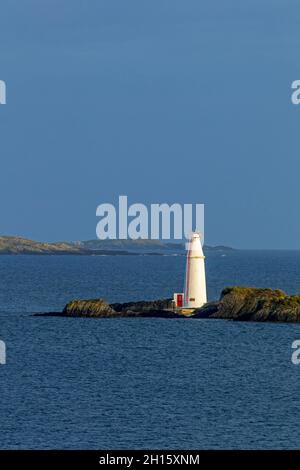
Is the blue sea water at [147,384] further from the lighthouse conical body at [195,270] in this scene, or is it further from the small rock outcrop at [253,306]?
the lighthouse conical body at [195,270]

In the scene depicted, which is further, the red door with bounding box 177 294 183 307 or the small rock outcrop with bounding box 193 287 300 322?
the red door with bounding box 177 294 183 307

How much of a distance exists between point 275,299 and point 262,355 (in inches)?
572

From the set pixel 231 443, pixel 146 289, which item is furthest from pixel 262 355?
pixel 146 289

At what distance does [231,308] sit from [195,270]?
393 cm

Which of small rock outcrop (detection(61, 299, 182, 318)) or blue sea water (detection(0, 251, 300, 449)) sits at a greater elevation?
small rock outcrop (detection(61, 299, 182, 318))

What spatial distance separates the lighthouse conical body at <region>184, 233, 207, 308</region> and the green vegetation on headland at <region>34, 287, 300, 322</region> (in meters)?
1.14

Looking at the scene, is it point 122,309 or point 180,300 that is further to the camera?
point 122,309

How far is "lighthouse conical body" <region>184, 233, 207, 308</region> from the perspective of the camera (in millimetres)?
82062

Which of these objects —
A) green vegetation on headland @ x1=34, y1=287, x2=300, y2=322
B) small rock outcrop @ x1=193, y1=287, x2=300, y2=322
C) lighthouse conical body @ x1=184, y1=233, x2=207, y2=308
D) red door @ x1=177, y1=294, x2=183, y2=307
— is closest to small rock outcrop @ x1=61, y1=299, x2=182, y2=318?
green vegetation on headland @ x1=34, y1=287, x2=300, y2=322

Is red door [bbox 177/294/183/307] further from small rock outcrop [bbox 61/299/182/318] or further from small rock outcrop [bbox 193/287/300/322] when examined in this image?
small rock outcrop [bbox 193/287/300/322]

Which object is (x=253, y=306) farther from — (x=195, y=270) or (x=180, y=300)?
(x=180, y=300)

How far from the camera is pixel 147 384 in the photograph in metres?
57.1

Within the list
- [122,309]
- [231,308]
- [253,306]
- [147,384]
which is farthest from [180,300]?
[147,384]
